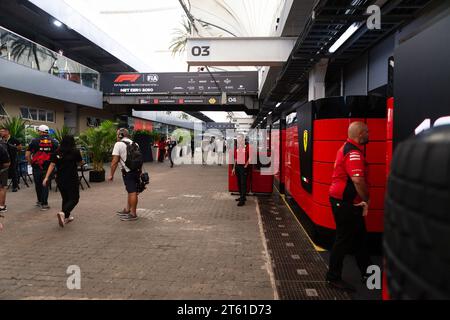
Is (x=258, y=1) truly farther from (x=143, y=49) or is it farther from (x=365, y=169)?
(x=143, y=49)

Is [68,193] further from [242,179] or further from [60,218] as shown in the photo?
[242,179]

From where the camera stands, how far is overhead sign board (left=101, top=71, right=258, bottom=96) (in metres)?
23.2

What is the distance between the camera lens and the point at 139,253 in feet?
17.2

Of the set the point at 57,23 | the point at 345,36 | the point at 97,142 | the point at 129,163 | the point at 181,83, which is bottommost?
the point at 129,163

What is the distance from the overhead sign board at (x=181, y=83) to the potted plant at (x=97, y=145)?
411 inches

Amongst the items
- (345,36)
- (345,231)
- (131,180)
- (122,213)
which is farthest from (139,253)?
(345,36)

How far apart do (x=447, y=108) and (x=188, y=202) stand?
26.6 feet

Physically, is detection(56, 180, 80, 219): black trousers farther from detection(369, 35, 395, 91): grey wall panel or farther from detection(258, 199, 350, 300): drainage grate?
detection(369, 35, 395, 91): grey wall panel

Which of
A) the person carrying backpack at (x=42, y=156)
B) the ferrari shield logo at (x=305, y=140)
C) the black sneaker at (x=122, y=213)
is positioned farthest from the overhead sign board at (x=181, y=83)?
the ferrari shield logo at (x=305, y=140)

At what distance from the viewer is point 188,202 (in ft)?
31.5

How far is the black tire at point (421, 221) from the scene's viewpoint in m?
0.89

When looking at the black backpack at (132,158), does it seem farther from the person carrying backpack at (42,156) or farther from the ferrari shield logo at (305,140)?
the ferrari shield logo at (305,140)

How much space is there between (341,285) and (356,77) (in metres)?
6.48

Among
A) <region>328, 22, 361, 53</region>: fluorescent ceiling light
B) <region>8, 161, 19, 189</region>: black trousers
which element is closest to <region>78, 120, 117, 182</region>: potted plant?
<region>8, 161, 19, 189</region>: black trousers
